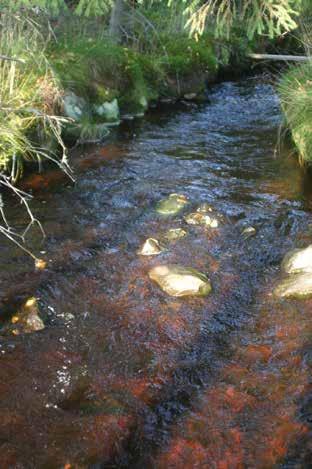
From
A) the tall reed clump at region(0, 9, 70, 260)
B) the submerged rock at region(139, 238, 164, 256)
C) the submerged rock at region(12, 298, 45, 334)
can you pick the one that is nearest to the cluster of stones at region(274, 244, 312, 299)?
the submerged rock at region(139, 238, 164, 256)

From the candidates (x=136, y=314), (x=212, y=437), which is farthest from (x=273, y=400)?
(x=136, y=314)

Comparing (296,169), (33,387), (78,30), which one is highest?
(78,30)

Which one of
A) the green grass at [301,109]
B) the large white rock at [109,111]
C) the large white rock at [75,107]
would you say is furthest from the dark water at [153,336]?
the large white rock at [109,111]

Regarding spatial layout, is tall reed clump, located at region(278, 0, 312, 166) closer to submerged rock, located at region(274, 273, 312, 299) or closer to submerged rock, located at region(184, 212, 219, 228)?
submerged rock, located at region(184, 212, 219, 228)

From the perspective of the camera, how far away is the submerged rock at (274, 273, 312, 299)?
435 cm

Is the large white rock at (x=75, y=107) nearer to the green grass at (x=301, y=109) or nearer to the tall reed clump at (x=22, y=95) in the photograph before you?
the tall reed clump at (x=22, y=95)

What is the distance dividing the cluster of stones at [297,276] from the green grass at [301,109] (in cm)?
217

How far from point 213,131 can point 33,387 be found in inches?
217

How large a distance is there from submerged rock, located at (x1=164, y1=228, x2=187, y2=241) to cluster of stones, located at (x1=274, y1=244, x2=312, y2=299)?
3.37ft

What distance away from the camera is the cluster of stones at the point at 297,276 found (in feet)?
14.3

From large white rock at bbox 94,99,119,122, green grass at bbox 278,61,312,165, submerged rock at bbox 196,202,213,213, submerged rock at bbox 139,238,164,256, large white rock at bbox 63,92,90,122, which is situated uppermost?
green grass at bbox 278,61,312,165

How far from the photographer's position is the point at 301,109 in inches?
258

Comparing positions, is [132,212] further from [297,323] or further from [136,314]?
[297,323]

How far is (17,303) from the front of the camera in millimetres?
4121
